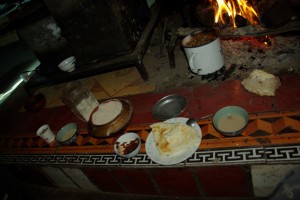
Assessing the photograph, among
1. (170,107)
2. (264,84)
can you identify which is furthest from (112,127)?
(264,84)

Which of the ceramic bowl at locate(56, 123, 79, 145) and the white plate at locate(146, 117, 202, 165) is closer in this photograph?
the white plate at locate(146, 117, 202, 165)

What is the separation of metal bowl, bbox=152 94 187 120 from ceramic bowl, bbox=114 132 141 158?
45cm

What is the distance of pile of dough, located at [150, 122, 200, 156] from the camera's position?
2520 millimetres

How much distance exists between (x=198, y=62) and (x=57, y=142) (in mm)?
2424

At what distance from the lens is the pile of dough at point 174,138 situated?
252 centimetres

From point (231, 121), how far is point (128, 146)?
1.22 m

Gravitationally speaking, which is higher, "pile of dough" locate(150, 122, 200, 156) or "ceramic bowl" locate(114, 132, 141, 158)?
"pile of dough" locate(150, 122, 200, 156)

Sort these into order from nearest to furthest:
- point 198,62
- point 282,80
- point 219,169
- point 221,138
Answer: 1. point 219,169
2. point 221,138
3. point 282,80
4. point 198,62

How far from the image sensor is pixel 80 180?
3.55 m

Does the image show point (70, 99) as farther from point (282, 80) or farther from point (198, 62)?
point (282, 80)

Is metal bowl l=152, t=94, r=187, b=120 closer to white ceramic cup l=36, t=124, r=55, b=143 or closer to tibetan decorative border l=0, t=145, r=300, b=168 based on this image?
tibetan decorative border l=0, t=145, r=300, b=168

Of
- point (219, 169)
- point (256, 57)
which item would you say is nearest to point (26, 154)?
point (219, 169)

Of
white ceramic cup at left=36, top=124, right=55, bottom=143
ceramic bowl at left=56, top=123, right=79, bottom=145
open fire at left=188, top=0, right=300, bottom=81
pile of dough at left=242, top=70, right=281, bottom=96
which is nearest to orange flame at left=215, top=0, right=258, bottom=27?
open fire at left=188, top=0, right=300, bottom=81

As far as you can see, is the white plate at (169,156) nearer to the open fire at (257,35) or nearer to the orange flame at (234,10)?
the open fire at (257,35)
